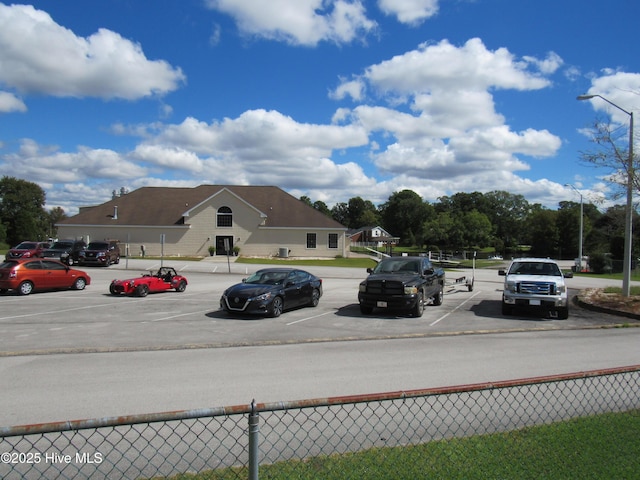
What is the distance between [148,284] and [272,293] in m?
7.75

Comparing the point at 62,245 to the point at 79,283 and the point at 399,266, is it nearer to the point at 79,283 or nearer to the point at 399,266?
the point at 79,283

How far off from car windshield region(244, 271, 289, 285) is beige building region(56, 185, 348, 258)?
32081 mm

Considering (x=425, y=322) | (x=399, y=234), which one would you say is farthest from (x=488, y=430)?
(x=399, y=234)

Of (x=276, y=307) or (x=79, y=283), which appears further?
(x=79, y=283)

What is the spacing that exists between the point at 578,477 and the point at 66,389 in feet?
22.5

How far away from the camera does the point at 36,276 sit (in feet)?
67.9

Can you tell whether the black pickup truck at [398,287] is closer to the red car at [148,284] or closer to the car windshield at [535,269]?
the car windshield at [535,269]

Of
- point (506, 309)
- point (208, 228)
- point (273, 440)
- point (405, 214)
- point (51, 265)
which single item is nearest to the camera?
point (273, 440)

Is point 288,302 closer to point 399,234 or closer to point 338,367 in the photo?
point 338,367

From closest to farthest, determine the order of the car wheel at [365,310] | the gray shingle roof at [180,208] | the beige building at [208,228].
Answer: the car wheel at [365,310]
the beige building at [208,228]
the gray shingle roof at [180,208]

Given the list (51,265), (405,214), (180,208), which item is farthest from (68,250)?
(405,214)

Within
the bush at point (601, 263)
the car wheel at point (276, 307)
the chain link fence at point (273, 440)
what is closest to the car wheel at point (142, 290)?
the car wheel at point (276, 307)

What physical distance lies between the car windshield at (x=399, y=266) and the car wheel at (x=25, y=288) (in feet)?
46.5

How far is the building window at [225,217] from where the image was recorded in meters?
50.2
